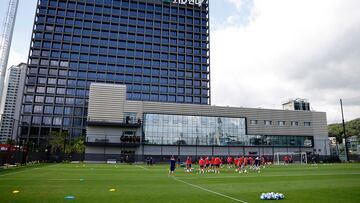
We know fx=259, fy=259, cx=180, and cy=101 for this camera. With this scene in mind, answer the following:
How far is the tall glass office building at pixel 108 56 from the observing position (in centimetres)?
10100

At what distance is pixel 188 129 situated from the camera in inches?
2726

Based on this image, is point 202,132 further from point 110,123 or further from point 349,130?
point 349,130

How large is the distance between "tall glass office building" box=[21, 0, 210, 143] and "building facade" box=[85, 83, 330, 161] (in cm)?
4043

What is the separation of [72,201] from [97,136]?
5422 centimetres

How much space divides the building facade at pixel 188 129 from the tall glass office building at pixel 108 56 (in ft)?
133

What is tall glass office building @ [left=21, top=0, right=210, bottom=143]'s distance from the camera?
10100 cm

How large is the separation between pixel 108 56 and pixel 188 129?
5644 cm

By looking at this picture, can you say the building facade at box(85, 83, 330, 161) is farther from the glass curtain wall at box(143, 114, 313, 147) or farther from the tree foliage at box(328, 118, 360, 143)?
the tree foliage at box(328, 118, 360, 143)

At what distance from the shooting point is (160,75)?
364ft

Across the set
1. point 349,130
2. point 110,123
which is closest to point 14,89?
point 110,123

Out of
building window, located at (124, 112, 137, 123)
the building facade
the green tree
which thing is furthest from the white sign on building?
the green tree

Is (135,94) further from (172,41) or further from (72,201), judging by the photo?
(72,201)

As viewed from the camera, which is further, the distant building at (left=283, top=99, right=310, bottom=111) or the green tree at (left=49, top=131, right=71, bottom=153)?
the distant building at (left=283, top=99, right=310, bottom=111)

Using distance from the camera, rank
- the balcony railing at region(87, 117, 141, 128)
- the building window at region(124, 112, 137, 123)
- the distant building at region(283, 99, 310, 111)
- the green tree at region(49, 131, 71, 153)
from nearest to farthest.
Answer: the balcony railing at region(87, 117, 141, 128), the building window at region(124, 112, 137, 123), the green tree at region(49, 131, 71, 153), the distant building at region(283, 99, 310, 111)
